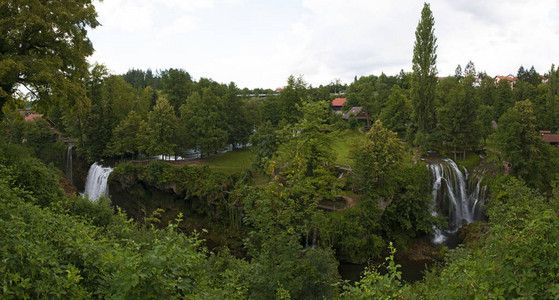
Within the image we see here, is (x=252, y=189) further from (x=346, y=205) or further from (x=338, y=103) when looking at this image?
(x=338, y=103)

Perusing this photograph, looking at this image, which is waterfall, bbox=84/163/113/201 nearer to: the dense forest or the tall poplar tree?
the dense forest

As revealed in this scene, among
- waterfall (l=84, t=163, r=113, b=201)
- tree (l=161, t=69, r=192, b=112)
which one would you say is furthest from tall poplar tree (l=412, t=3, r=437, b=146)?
waterfall (l=84, t=163, r=113, b=201)

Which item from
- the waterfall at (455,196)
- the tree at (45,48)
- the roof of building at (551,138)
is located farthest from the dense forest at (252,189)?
the roof of building at (551,138)

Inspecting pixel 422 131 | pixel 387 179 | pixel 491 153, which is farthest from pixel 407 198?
pixel 422 131

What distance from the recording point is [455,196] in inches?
1149

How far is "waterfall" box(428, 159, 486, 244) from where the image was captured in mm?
28453

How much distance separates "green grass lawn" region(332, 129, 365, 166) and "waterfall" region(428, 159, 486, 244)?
711 cm

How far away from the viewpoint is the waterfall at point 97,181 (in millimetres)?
31750

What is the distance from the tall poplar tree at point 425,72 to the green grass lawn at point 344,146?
662cm

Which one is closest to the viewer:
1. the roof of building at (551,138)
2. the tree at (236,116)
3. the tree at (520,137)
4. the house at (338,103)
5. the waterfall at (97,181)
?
the tree at (520,137)

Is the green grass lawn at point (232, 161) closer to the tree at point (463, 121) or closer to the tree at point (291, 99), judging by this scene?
the tree at point (291, 99)

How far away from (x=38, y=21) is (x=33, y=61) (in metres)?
1.38

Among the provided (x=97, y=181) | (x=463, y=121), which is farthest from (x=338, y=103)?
(x=97, y=181)

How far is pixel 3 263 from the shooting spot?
5141 millimetres
